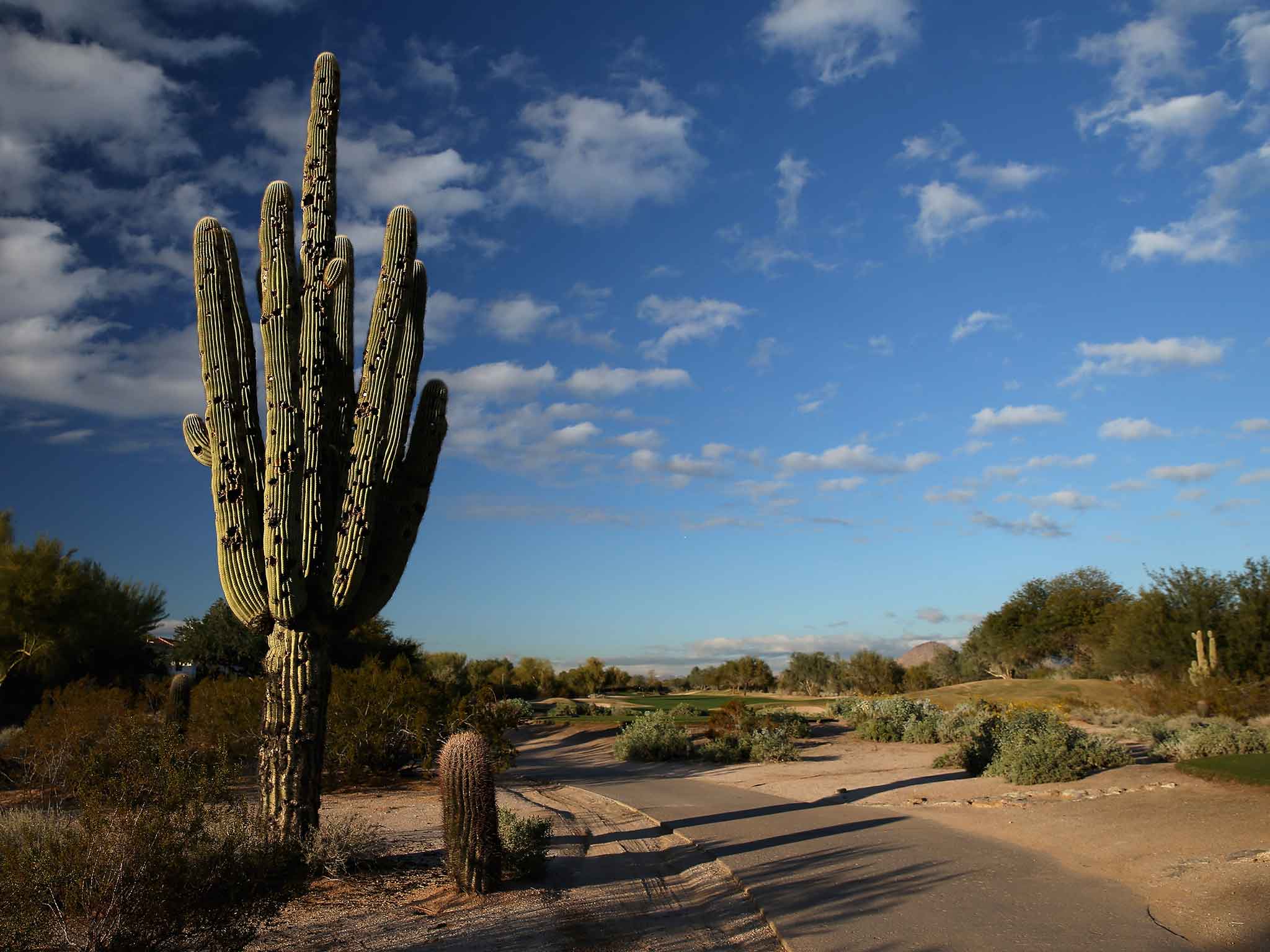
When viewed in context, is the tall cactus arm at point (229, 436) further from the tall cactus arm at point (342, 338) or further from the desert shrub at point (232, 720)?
the desert shrub at point (232, 720)

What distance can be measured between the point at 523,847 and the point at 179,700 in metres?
14.2

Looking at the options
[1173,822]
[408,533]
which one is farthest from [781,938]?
[1173,822]

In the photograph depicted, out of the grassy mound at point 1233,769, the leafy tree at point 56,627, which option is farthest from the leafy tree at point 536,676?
the grassy mound at point 1233,769

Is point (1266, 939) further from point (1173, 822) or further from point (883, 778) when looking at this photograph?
point (883, 778)

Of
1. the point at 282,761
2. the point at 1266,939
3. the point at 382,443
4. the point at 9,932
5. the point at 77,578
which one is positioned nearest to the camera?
the point at 9,932

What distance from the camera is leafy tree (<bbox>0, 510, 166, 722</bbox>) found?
2466 cm

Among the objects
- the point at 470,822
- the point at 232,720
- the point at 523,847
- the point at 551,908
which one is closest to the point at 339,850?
the point at 470,822

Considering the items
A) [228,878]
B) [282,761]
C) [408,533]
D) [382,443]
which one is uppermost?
[382,443]

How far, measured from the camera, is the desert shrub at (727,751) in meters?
21.1

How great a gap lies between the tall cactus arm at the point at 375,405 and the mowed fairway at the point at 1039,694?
79.4ft

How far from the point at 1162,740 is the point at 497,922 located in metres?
15.7

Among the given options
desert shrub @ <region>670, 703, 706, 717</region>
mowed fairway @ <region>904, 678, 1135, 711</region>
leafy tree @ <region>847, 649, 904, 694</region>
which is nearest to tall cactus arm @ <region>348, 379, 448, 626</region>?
desert shrub @ <region>670, 703, 706, 717</region>

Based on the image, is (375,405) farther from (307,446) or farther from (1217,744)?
(1217,744)

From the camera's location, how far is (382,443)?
927 cm
